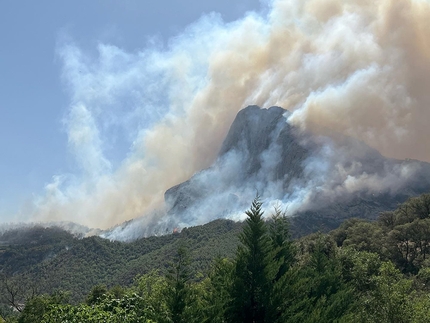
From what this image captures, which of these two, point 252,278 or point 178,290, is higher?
point 178,290

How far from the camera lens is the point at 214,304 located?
2772 centimetres

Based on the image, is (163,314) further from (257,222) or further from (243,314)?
(257,222)

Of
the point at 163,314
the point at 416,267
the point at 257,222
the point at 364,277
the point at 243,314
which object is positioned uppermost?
the point at 257,222

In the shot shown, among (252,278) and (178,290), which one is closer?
(178,290)

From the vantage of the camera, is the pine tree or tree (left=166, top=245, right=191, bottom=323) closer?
tree (left=166, top=245, right=191, bottom=323)

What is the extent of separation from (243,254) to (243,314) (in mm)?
4501

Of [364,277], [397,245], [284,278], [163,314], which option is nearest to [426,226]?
[397,245]

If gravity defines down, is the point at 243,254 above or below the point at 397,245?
above

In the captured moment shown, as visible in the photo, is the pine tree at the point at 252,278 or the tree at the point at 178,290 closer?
the tree at the point at 178,290

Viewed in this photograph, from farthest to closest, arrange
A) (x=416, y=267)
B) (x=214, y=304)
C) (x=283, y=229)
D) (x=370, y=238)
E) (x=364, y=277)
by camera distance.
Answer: (x=370, y=238) < (x=416, y=267) < (x=364, y=277) < (x=283, y=229) < (x=214, y=304)

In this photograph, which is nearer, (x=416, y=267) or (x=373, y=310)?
(x=373, y=310)

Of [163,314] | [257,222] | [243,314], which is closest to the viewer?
[163,314]

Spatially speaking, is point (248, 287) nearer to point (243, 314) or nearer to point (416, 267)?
point (243, 314)

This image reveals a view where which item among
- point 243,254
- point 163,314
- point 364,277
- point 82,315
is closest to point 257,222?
point 243,254
